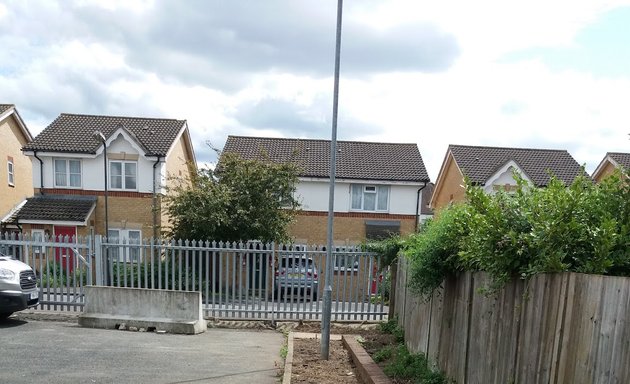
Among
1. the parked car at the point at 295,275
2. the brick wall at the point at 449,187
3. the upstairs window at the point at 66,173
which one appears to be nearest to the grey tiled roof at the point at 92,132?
the upstairs window at the point at 66,173

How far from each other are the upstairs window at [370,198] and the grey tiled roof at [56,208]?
13.1 m

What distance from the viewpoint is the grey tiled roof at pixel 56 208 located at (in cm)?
1848

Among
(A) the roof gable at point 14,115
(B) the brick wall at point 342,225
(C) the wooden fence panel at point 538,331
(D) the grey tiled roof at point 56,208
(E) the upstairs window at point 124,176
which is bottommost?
(B) the brick wall at point 342,225

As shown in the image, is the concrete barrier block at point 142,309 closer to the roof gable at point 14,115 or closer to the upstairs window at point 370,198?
the upstairs window at point 370,198

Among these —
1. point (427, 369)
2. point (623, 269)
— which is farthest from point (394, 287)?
point (623, 269)

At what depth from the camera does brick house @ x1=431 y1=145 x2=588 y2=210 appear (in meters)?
21.7

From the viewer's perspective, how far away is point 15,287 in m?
8.03

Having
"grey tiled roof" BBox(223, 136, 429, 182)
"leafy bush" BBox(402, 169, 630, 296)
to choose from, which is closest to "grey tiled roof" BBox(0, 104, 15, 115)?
"grey tiled roof" BBox(223, 136, 429, 182)

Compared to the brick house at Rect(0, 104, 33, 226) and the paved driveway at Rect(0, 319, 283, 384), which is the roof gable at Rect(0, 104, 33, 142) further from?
the paved driveway at Rect(0, 319, 283, 384)

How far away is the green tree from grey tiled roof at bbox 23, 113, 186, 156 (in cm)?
547

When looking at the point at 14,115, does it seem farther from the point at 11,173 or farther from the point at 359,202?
the point at 359,202

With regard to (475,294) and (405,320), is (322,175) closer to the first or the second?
(405,320)

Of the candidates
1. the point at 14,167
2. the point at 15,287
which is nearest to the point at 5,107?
the point at 14,167

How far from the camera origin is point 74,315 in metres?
9.43
